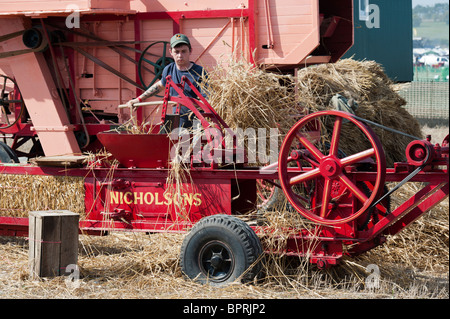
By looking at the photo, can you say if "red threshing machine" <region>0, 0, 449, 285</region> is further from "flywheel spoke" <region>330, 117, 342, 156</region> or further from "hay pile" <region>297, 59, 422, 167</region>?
"hay pile" <region>297, 59, 422, 167</region>

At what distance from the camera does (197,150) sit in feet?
19.6

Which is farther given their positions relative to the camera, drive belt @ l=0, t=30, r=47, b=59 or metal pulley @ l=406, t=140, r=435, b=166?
drive belt @ l=0, t=30, r=47, b=59

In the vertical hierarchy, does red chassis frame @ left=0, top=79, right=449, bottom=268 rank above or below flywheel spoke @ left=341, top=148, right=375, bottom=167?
below

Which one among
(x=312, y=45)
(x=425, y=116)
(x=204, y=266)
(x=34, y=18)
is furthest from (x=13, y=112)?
(x=425, y=116)

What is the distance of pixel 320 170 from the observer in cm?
525

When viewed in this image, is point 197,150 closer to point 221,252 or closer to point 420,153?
point 221,252

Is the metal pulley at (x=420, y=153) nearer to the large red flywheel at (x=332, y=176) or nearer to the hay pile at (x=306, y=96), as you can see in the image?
the large red flywheel at (x=332, y=176)

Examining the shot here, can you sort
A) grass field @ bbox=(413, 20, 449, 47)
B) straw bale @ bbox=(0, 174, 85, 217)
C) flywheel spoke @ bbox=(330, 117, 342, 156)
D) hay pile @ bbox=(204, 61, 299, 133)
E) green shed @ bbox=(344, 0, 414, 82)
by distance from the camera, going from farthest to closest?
grass field @ bbox=(413, 20, 449, 47) < green shed @ bbox=(344, 0, 414, 82) < straw bale @ bbox=(0, 174, 85, 217) < hay pile @ bbox=(204, 61, 299, 133) < flywheel spoke @ bbox=(330, 117, 342, 156)

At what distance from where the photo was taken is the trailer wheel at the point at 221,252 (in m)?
5.40

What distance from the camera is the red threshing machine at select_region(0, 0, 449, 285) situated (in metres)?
5.31

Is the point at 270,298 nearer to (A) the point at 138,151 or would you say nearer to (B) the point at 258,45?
(A) the point at 138,151

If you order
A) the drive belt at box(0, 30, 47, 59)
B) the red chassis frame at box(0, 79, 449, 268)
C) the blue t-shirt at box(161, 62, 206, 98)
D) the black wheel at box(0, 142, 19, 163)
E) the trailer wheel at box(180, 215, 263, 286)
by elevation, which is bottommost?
the trailer wheel at box(180, 215, 263, 286)

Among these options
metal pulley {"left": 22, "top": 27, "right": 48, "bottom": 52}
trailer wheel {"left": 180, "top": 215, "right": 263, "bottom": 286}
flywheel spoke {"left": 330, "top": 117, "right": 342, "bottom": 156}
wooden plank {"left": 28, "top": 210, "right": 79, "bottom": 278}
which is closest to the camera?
flywheel spoke {"left": 330, "top": 117, "right": 342, "bottom": 156}

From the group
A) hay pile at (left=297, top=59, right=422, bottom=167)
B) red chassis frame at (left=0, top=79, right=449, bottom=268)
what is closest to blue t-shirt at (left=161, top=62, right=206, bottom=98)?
red chassis frame at (left=0, top=79, right=449, bottom=268)
